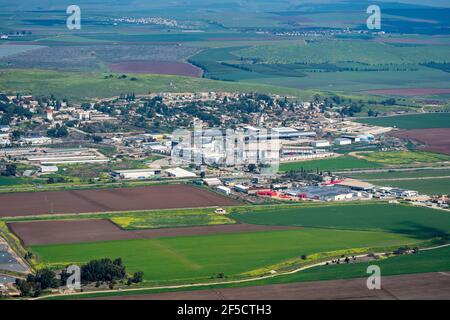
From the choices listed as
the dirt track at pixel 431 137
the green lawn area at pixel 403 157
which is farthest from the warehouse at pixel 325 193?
the dirt track at pixel 431 137

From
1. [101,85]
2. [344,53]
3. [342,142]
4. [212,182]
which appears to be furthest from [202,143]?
[344,53]

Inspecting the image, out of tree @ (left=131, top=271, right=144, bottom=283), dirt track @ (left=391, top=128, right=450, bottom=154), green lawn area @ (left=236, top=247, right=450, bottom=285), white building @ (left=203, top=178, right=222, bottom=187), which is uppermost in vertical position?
tree @ (left=131, top=271, right=144, bottom=283)

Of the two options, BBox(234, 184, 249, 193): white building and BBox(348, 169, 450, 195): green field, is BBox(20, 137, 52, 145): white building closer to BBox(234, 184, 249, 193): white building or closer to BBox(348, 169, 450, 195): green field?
BBox(234, 184, 249, 193): white building

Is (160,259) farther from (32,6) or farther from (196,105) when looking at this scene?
(32,6)

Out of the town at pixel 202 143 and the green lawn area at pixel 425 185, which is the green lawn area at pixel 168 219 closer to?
the town at pixel 202 143

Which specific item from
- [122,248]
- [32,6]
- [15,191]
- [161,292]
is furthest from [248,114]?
[32,6]

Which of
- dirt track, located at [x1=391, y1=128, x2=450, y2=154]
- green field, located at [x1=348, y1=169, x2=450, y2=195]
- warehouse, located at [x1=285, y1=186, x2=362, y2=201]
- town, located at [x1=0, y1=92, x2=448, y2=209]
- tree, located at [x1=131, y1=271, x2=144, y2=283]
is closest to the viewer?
tree, located at [x1=131, y1=271, x2=144, y2=283]

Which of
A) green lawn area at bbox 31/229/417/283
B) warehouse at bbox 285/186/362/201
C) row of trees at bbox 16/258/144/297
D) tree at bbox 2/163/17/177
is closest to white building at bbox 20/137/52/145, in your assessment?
tree at bbox 2/163/17/177
